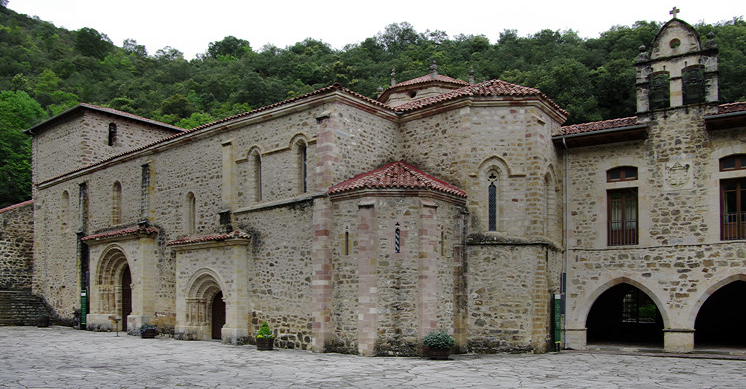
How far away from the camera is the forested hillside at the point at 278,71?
40.2m

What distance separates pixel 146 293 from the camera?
2323cm

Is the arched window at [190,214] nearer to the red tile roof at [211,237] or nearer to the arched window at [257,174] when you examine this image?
the red tile roof at [211,237]

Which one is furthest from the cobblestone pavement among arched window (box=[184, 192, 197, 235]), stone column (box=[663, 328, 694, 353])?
arched window (box=[184, 192, 197, 235])

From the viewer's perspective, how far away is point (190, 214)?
74.6 feet

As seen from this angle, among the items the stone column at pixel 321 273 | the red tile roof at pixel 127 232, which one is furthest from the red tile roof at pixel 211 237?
the stone column at pixel 321 273

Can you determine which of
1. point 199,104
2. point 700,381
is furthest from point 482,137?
point 199,104

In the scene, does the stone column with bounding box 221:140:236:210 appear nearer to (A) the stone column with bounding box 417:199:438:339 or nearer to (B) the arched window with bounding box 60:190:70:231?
(A) the stone column with bounding box 417:199:438:339

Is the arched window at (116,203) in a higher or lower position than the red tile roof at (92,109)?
lower

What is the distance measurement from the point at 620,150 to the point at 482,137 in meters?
4.64

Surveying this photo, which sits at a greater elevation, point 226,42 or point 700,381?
point 226,42

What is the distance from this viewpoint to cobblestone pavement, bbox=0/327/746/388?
37.7 feet

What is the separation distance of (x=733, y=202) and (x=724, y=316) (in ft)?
24.0

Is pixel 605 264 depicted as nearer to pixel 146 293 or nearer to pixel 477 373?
pixel 477 373

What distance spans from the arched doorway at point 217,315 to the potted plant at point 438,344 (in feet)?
29.2
